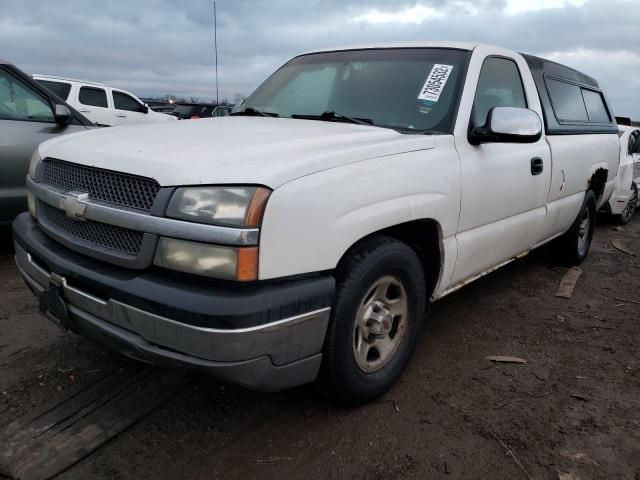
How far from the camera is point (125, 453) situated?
2236 mm

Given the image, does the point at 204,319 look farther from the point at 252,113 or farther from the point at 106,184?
the point at 252,113

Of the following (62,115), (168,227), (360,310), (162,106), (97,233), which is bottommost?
(162,106)

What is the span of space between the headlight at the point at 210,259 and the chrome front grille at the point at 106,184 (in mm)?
207

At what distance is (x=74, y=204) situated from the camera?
2221 millimetres

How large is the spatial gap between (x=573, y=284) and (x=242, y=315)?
3.88 meters

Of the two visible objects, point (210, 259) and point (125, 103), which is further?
point (125, 103)

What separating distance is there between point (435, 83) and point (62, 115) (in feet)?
11.4

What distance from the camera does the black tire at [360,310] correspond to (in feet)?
7.27

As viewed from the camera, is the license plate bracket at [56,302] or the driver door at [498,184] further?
the driver door at [498,184]

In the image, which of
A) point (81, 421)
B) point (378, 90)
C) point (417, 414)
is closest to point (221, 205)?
point (81, 421)

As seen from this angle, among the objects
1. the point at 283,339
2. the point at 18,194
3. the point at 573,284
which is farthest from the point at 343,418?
the point at 18,194

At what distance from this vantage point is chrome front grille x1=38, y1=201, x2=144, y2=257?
2.06 m

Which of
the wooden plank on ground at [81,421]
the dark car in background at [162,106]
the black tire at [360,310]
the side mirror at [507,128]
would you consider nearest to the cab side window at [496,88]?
the side mirror at [507,128]

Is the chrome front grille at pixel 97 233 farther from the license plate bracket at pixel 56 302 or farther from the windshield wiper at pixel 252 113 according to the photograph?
the windshield wiper at pixel 252 113
